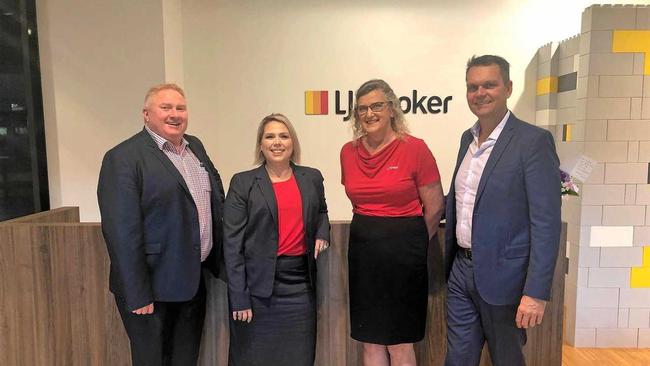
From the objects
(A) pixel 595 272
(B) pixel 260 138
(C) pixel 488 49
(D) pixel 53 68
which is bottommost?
(A) pixel 595 272

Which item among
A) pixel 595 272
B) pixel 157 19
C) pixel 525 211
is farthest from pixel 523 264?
pixel 157 19

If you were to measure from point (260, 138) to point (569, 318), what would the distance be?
3044 mm

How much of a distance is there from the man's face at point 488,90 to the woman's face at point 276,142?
81 cm

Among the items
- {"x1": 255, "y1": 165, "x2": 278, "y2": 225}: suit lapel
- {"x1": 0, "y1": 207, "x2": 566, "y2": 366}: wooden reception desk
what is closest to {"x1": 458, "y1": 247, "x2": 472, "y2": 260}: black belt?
{"x1": 0, "y1": 207, "x2": 566, "y2": 366}: wooden reception desk

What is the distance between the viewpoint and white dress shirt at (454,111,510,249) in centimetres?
185

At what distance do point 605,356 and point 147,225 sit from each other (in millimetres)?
3443

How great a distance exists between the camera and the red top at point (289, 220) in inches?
80.7

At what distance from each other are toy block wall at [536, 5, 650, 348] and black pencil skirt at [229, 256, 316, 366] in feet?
8.03

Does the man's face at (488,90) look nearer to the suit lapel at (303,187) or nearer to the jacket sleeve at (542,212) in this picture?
the jacket sleeve at (542,212)

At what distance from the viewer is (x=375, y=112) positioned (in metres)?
2.03

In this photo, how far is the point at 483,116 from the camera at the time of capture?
73.4 inches

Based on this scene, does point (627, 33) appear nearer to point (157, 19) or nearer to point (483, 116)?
point (483, 116)

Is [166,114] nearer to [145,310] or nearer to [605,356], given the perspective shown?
Result: [145,310]

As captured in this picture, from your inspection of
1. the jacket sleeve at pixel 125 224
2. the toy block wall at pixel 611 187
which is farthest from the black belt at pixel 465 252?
the toy block wall at pixel 611 187
